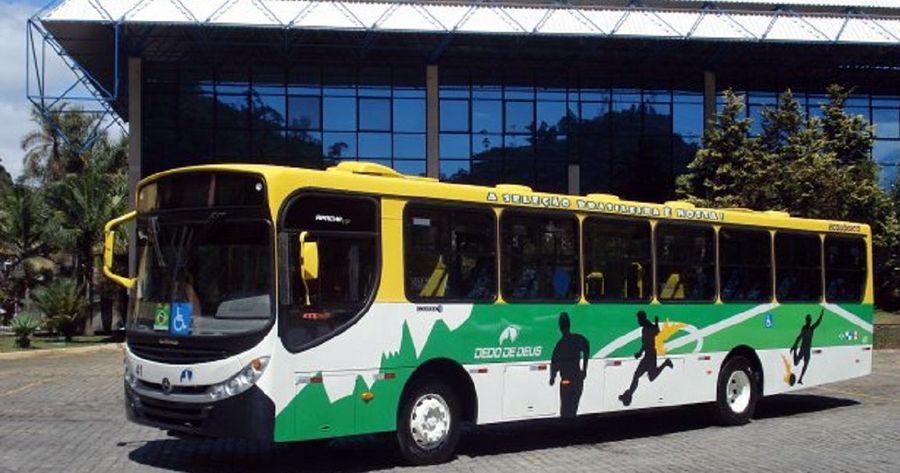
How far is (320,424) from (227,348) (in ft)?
3.84

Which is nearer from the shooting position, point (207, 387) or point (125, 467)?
point (207, 387)

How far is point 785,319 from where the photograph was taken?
14.9 meters

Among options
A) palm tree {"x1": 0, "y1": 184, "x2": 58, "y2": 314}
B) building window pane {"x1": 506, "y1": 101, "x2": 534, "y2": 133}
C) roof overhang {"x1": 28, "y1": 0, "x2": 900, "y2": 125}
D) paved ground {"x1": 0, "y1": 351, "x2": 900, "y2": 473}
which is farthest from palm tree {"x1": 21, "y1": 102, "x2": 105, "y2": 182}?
paved ground {"x1": 0, "y1": 351, "x2": 900, "y2": 473}

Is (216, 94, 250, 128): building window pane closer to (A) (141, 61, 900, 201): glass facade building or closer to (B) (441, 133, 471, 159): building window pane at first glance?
(A) (141, 61, 900, 201): glass facade building

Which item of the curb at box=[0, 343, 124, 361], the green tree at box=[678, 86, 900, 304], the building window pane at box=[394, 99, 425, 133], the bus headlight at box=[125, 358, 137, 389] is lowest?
the curb at box=[0, 343, 124, 361]

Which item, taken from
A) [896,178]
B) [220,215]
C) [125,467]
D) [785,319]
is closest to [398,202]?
[220,215]

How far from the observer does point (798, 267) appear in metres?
15.2

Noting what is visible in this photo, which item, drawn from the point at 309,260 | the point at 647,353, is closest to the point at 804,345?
the point at 647,353

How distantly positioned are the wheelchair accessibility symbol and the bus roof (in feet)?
4.41

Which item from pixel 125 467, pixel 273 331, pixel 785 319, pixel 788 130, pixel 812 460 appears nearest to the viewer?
pixel 273 331

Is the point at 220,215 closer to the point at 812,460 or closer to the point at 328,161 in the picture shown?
the point at 812,460

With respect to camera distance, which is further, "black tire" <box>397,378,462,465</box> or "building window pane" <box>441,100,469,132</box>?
"building window pane" <box>441,100,469,132</box>

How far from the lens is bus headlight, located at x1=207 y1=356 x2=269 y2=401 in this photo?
343 inches

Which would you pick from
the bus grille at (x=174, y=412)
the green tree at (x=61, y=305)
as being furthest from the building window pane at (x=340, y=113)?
the bus grille at (x=174, y=412)
